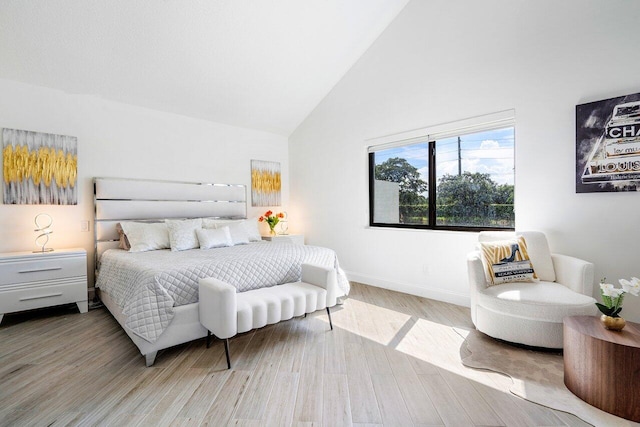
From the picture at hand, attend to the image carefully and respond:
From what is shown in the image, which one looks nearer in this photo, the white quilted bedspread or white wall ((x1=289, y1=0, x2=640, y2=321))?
the white quilted bedspread

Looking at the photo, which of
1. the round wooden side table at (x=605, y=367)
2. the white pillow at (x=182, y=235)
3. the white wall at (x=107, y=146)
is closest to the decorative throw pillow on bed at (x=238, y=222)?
the white pillow at (x=182, y=235)

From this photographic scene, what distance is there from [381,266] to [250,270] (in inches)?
83.4

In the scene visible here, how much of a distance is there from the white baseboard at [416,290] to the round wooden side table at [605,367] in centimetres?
154

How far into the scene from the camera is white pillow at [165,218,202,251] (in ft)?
11.6

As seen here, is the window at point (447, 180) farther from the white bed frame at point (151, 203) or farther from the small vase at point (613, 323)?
the white bed frame at point (151, 203)

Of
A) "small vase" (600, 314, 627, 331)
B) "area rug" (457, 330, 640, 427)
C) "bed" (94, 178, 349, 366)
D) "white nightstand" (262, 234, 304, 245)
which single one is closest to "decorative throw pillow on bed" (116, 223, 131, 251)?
"bed" (94, 178, 349, 366)

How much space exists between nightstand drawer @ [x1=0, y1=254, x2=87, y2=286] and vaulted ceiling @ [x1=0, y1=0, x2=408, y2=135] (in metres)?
1.93

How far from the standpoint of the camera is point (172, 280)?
93.1 inches

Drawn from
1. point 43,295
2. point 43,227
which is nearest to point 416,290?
point 43,295

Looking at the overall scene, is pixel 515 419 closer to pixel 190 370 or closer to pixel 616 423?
pixel 616 423

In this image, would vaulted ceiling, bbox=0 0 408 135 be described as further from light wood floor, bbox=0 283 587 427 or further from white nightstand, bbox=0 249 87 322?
light wood floor, bbox=0 283 587 427

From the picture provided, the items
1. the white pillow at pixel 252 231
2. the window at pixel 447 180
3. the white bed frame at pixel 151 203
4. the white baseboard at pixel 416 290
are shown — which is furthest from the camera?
the white pillow at pixel 252 231

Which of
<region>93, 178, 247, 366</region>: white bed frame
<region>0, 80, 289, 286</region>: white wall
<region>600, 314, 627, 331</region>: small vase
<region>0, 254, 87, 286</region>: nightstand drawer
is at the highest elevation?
<region>0, 80, 289, 286</region>: white wall

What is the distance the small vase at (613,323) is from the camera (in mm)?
1843
